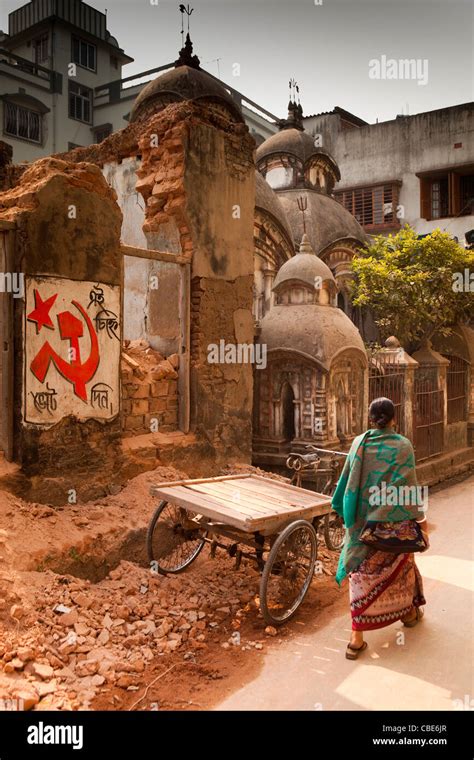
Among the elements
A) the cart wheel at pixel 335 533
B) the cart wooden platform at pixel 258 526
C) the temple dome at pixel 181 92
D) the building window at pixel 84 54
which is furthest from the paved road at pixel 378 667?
the building window at pixel 84 54

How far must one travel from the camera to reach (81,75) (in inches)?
913

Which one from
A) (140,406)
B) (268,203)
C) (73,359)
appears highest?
(268,203)

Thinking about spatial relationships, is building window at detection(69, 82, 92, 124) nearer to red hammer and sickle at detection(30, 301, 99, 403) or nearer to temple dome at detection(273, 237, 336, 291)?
temple dome at detection(273, 237, 336, 291)

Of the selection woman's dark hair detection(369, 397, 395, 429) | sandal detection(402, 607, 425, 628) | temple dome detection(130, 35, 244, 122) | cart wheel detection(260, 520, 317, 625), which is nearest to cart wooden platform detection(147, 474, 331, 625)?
cart wheel detection(260, 520, 317, 625)

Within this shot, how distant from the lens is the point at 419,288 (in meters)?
13.3

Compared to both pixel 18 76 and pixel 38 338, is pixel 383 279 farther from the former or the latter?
pixel 18 76

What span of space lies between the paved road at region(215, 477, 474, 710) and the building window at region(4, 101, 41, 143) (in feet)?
63.9

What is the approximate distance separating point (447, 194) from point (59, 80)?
46.1ft

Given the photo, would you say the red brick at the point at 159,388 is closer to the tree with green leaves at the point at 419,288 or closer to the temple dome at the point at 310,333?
the temple dome at the point at 310,333

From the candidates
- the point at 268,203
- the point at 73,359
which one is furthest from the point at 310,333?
the point at 268,203

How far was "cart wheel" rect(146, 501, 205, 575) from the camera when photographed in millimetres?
5523

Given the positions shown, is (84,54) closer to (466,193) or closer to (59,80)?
(59,80)

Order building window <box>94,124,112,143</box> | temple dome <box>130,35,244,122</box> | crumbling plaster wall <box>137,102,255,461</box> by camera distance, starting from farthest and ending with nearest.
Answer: building window <box>94,124,112,143</box>
temple dome <box>130,35,244,122</box>
crumbling plaster wall <box>137,102,255,461</box>
